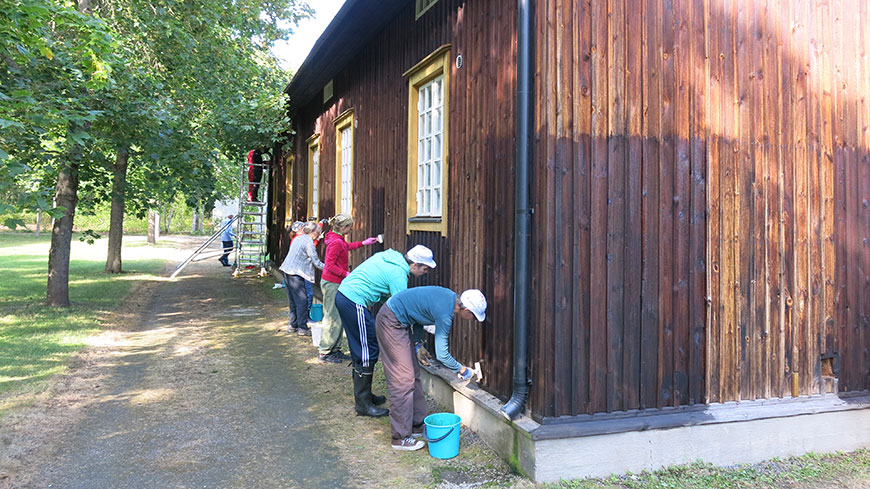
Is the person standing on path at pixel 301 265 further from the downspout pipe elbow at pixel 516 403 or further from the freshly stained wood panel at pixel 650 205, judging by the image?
the freshly stained wood panel at pixel 650 205

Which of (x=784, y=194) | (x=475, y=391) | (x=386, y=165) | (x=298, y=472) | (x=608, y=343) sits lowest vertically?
(x=298, y=472)

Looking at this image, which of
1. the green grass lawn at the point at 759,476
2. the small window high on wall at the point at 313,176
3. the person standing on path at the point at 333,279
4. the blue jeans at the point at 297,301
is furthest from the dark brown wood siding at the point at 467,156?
the small window high on wall at the point at 313,176

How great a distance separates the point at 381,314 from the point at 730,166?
3.06 m

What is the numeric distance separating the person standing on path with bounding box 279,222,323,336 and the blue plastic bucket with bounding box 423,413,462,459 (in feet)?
13.9

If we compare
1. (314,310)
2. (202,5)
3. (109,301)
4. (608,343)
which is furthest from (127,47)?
(608,343)

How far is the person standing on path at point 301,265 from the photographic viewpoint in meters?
8.83

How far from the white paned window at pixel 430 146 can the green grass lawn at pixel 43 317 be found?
448 centimetres

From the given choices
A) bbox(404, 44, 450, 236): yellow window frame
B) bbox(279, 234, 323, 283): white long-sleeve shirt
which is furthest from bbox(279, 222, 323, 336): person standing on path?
bbox(404, 44, 450, 236): yellow window frame

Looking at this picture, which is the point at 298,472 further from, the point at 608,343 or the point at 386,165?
the point at 386,165

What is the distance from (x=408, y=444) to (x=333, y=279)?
3.33 m

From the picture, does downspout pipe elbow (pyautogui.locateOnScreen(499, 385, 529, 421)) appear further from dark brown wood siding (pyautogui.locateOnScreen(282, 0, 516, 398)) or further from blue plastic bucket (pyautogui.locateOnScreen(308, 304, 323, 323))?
blue plastic bucket (pyautogui.locateOnScreen(308, 304, 323, 323))

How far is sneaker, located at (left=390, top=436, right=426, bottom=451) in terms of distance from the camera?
15.9 ft

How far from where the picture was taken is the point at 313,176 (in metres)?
13.6

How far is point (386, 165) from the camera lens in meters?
8.18
